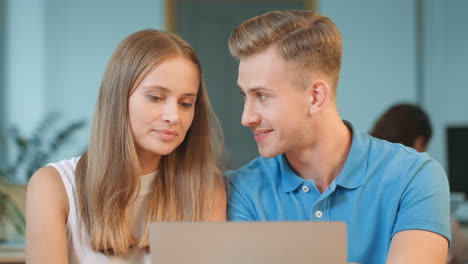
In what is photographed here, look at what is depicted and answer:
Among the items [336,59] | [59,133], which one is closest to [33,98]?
[59,133]

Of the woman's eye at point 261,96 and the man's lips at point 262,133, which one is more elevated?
the woman's eye at point 261,96

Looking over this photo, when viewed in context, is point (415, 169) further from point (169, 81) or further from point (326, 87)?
point (169, 81)

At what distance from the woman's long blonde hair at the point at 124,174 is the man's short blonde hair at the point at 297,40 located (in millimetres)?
184

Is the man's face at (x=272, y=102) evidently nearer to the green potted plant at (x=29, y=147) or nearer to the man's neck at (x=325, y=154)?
the man's neck at (x=325, y=154)

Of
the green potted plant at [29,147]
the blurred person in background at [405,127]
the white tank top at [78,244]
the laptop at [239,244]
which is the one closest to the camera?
the laptop at [239,244]

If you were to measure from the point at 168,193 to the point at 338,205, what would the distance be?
492 mm

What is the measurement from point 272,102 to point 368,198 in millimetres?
365

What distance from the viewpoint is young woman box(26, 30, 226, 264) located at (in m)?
1.35

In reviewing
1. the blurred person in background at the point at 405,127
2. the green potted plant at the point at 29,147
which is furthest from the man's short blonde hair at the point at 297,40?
the green potted plant at the point at 29,147

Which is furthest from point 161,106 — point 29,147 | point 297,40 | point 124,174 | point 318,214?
point 29,147

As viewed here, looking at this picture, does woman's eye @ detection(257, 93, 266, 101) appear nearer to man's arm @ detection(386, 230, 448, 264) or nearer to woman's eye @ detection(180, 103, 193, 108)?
woman's eye @ detection(180, 103, 193, 108)

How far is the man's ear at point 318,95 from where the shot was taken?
1.39 meters

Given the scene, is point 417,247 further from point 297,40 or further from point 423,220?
point 297,40

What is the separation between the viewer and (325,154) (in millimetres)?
1426
